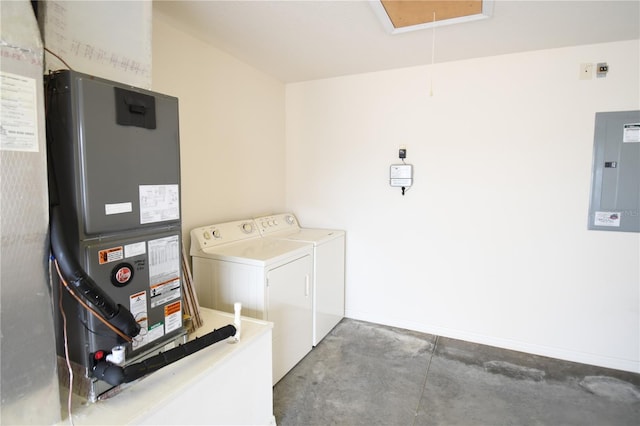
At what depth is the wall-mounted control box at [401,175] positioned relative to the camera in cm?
306

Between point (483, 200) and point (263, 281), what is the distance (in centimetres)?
192

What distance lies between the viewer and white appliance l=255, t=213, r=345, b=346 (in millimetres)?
2812

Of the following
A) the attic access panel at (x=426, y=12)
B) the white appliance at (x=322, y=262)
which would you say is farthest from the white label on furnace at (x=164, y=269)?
the attic access panel at (x=426, y=12)

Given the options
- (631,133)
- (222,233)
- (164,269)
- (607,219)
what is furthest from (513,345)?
(164,269)

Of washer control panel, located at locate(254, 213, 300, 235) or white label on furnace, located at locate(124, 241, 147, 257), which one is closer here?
white label on furnace, located at locate(124, 241, 147, 257)

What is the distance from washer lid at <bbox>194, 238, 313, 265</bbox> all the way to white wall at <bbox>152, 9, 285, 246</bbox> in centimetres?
29

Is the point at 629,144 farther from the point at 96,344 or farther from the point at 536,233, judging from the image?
the point at 96,344

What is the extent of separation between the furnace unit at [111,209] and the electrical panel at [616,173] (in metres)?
2.83

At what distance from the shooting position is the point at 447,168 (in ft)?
9.74

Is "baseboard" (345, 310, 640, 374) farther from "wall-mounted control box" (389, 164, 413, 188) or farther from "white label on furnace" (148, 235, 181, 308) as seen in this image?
"white label on furnace" (148, 235, 181, 308)

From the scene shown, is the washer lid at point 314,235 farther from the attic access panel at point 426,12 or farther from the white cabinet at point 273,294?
the attic access panel at point 426,12

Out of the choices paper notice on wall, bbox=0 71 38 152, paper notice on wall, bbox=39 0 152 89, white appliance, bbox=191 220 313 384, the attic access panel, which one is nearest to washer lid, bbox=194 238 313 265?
white appliance, bbox=191 220 313 384

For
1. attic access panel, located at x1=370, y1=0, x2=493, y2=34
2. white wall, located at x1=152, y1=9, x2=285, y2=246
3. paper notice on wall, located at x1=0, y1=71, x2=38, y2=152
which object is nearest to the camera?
paper notice on wall, located at x1=0, y1=71, x2=38, y2=152

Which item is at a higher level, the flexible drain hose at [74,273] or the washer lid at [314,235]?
the flexible drain hose at [74,273]
